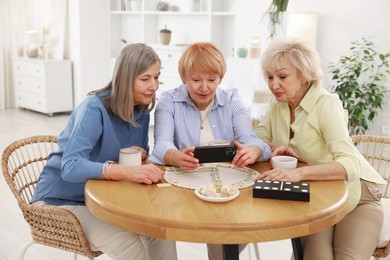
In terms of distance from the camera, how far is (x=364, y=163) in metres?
2.07

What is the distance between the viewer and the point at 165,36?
20.0 ft

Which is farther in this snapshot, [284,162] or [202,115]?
[202,115]

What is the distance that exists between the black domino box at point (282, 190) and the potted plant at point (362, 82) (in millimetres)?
2959

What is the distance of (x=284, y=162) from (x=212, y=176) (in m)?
0.27

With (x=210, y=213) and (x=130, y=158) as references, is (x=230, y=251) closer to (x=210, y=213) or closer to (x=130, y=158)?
(x=210, y=213)

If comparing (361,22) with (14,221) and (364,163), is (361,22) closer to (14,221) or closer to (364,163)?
(364,163)

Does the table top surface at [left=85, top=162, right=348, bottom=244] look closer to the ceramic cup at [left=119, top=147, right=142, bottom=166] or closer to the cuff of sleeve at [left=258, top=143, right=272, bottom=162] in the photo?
the ceramic cup at [left=119, top=147, right=142, bottom=166]

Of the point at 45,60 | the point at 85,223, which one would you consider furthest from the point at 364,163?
the point at 45,60

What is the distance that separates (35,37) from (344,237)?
647 centimetres

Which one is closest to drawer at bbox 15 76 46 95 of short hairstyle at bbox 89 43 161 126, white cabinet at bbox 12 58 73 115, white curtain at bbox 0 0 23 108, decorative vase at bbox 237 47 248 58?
white cabinet at bbox 12 58 73 115

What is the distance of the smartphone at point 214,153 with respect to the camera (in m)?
1.79

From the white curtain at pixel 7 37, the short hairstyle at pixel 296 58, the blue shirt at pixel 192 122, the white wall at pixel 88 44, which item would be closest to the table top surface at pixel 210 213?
the blue shirt at pixel 192 122

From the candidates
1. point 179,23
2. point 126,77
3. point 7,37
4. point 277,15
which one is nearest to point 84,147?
point 126,77

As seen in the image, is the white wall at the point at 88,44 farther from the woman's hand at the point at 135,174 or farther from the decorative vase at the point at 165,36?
the woman's hand at the point at 135,174
